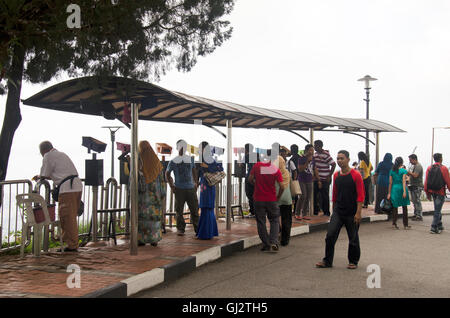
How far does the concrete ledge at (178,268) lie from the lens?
6.39 meters

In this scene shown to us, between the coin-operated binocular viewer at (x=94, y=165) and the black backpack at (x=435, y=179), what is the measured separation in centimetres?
733

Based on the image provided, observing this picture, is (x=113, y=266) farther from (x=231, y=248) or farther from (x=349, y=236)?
(x=349, y=236)

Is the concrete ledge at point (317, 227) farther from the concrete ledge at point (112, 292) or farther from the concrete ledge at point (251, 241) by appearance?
the concrete ledge at point (112, 292)

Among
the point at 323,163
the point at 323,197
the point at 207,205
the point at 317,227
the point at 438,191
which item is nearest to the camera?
the point at 207,205

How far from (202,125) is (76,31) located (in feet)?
16.8

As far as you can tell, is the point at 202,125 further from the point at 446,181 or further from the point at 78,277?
the point at 78,277

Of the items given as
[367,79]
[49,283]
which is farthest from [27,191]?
[367,79]

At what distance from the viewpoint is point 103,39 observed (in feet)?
30.8

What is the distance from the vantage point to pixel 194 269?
7086mm

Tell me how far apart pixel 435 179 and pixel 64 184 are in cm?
803

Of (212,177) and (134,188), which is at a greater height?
(212,177)

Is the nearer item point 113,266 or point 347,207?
point 113,266

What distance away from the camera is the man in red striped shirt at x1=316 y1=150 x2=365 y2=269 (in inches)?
272

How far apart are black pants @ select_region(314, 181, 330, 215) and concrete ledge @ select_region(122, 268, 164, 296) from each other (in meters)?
7.23
